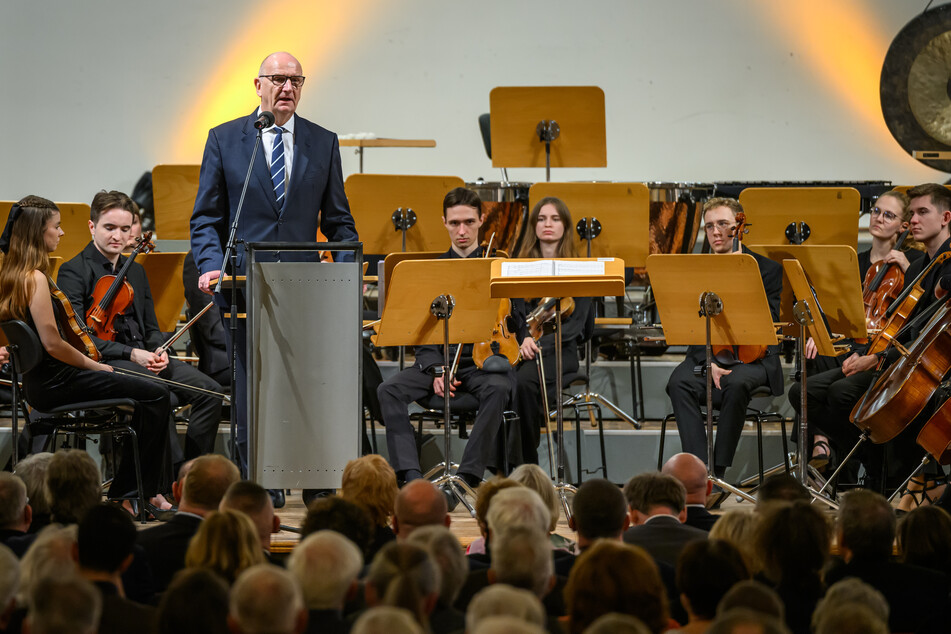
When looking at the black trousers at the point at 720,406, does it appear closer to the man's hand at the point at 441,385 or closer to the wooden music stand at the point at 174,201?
the man's hand at the point at 441,385

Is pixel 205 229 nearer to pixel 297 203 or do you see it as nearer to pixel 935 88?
pixel 297 203

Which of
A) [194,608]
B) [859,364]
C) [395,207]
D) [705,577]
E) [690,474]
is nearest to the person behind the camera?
[194,608]

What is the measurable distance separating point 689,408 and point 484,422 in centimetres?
91

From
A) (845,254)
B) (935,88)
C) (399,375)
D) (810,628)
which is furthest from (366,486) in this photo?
(935,88)

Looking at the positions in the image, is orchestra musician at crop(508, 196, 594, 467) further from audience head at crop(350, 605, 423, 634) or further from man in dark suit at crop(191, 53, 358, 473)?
audience head at crop(350, 605, 423, 634)

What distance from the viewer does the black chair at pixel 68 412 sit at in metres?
4.21

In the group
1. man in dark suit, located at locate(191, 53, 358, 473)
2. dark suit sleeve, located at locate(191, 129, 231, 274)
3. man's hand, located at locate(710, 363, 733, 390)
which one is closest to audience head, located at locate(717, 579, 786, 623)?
man in dark suit, located at locate(191, 53, 358, 473)

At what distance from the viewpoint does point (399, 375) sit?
4832 millimetres

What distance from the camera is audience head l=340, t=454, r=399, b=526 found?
3.20 m

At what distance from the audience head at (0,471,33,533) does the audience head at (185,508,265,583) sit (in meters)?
0.70

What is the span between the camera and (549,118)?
6.29m

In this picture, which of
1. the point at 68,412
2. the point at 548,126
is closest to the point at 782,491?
the point at 68,412

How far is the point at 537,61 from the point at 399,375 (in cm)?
411

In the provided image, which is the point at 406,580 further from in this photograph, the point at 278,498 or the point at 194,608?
the point at 278,498
